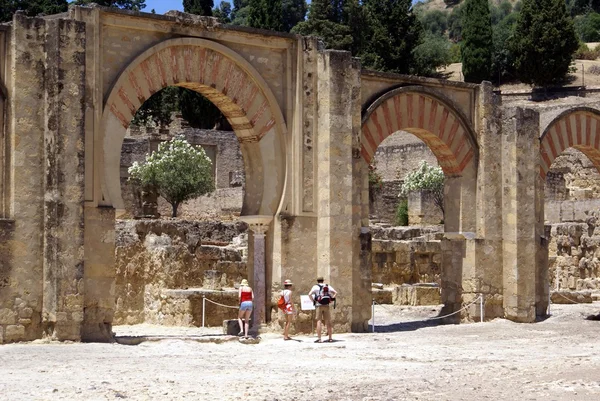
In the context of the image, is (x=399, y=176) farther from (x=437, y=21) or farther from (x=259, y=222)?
(x=437, y=21)

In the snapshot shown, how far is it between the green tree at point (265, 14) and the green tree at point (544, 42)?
11.6 meters

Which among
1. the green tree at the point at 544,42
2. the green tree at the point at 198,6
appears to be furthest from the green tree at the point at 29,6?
the green tree at the point at 544,42

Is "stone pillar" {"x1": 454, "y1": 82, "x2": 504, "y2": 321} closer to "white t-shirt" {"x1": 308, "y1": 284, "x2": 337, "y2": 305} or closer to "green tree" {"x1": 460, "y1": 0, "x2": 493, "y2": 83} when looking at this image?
"white t-shirt" {"x1": 308, "y1": 284, "x2": 337, "y2": 305}

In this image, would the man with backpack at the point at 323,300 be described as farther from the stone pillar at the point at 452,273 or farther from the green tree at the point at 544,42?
the green tree at the point at 544,42

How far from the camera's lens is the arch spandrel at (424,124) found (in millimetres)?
14820

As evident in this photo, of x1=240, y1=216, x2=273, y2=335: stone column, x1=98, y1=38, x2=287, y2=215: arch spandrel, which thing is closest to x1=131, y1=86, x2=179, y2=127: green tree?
x1=98, y1=38, x2=287, y2=215: arch spandrel

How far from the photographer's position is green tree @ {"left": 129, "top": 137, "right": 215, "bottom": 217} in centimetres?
3053

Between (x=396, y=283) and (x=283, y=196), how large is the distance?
361 inches

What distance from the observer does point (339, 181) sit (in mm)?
13891

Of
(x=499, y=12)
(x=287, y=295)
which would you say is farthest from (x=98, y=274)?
(x=499, y=12)

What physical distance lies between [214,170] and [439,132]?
22.0 meters

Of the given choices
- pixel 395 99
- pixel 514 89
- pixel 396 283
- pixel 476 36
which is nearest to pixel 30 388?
pixel 395 99

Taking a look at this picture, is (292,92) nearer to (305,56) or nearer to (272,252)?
(305,56)

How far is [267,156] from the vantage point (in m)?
13.8
